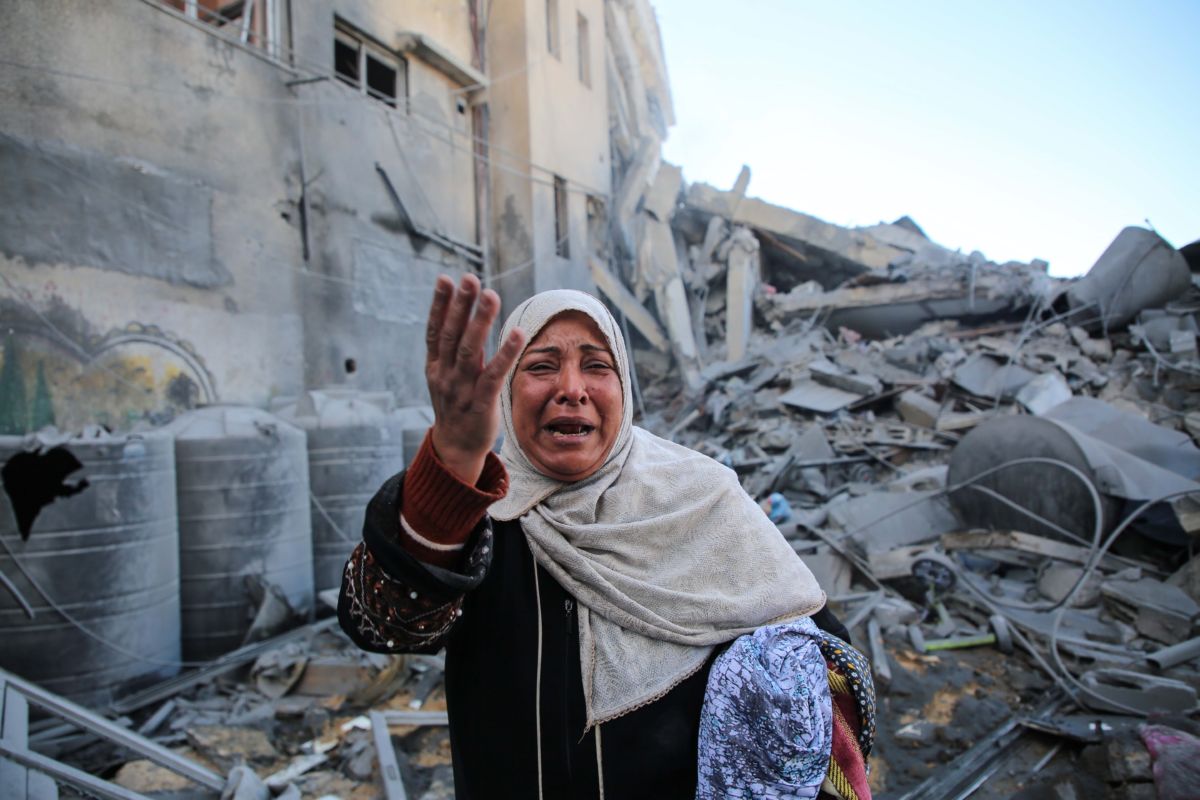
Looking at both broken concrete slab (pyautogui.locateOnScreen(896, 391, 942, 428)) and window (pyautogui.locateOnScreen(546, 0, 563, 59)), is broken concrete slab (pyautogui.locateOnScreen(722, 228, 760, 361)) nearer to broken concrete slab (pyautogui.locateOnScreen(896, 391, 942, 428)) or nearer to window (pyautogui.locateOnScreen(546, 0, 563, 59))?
broken concrete slab (pyautogui.locateOnScreen(896, 391, 942, 428))

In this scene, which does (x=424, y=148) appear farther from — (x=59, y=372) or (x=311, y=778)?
(x=311, y=778)

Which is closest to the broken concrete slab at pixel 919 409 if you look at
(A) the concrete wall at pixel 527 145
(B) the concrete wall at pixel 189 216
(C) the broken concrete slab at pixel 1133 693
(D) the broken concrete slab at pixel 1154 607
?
(D) the broken concrete slab at pixel 1154 607

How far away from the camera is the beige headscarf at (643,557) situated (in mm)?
1167

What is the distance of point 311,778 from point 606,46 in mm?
14274

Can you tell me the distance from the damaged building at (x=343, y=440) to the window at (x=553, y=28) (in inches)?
22.3

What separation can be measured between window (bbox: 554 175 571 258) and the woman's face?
10671 millimetres

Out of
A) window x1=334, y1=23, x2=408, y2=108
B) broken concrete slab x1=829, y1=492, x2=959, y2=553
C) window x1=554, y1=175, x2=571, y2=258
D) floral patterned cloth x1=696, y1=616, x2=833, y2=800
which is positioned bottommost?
broken concrete slab x1=829, y1=492, x2=959, y2=553

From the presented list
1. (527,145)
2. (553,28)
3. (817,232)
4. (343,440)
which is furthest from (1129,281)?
(343,440)

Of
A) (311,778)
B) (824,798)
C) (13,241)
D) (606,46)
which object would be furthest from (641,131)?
(824,798)

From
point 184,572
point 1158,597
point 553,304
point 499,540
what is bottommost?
point 1158,597

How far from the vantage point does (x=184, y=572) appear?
4457 mm

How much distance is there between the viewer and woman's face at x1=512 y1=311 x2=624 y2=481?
4.17 feet

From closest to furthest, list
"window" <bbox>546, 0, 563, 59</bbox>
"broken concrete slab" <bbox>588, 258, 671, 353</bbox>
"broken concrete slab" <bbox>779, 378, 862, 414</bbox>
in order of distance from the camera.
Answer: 1. "broken concrete slab" <bbox>779, 378, 862, 414</bbox>
2. "window" <bbox>546, 0, 563, 59</bbox>
3. "broken concrete slab" <bbox>588, 258, 671, 353</bbox>

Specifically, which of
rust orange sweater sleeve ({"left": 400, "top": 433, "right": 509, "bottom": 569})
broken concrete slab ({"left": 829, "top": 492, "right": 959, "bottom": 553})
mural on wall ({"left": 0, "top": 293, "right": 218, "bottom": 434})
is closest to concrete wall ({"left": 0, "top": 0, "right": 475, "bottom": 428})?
mural on wall ({"left": 0, "top": 293, "right": 218, "bottom": 434})
